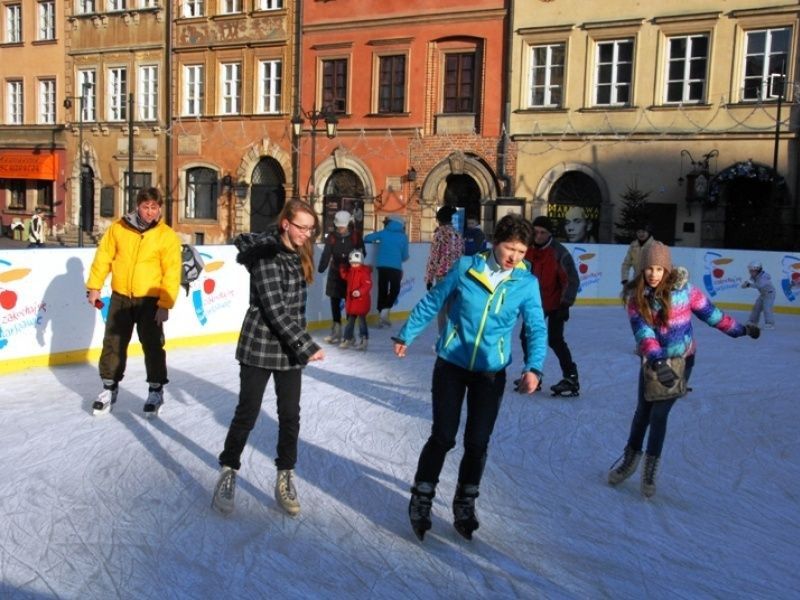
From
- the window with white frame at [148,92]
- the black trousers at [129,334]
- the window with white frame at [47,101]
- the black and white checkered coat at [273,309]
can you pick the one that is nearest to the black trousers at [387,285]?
the black trousers at [129,334]

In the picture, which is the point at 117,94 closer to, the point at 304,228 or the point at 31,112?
the point at 31,112

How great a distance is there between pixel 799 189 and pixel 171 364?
1667 cm

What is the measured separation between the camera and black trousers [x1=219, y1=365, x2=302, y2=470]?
14.8 feet

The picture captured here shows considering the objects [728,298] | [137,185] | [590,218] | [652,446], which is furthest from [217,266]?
[137,185]

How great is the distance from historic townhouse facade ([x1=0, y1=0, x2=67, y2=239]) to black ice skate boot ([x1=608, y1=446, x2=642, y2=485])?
31462 mm

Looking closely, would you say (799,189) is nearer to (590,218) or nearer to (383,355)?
(590,218)

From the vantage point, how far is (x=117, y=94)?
32.6 m

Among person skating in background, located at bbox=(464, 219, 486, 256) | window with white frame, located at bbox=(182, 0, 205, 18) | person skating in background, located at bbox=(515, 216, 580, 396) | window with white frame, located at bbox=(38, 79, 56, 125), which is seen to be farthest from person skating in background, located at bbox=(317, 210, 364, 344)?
window with white frame, located at bbox=(38, 79, 56, 125)

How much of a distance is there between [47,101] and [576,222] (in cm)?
2161

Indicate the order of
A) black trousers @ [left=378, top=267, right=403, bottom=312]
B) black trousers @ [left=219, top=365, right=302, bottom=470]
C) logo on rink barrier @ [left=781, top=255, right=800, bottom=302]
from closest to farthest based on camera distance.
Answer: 1. black trousers @ [left=219, top=365, right=302, bottom=470]
2. black trousers @ [left=378, top=267, right=403, bottom=312]
3. logo on rink barrier @ [left=781, top=255, right=800, bottom=302]

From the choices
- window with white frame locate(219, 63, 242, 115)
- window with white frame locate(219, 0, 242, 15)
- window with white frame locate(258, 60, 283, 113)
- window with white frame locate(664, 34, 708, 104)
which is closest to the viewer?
window with white frame locate(664, 34, 708, 104)

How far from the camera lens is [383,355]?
10.4 m

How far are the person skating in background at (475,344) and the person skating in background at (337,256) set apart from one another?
6.47 meters

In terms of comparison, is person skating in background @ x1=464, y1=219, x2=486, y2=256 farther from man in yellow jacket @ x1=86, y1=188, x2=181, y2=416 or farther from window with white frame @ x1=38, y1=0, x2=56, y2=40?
window with white frame @ x1=38, y1=0, x2=56, y2=40
